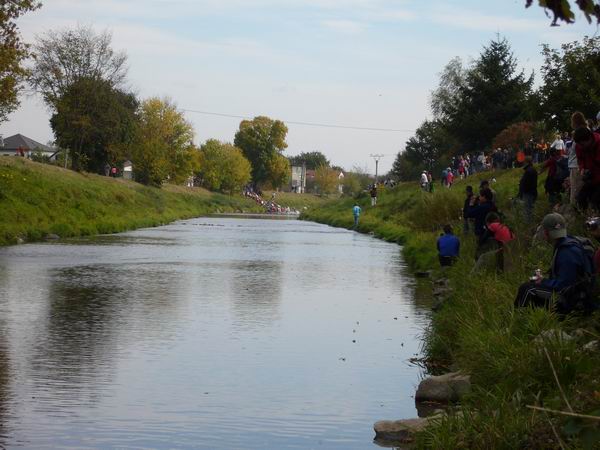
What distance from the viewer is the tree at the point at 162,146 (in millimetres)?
101000

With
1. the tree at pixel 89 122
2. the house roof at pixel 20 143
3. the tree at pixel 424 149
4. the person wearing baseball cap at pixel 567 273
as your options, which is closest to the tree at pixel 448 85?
the tree at pixel 424 149

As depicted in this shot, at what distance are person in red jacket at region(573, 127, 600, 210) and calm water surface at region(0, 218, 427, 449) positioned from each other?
3336mm

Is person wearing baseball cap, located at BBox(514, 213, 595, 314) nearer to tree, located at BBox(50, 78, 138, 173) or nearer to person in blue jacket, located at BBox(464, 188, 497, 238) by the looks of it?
person in blue jacket, located at BBox(464, 188, 497, 238)

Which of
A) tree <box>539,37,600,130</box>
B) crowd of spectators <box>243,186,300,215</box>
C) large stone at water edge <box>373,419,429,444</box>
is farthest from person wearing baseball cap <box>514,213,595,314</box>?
crowd of spectators <box>243,186,300,215</box>

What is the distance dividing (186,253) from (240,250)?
12.4 feet

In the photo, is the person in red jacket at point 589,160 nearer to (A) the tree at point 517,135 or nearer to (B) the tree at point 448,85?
(A) the tree at point 517,135

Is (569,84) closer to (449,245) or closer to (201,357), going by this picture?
(449,245)

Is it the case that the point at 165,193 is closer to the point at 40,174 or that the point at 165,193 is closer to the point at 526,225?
the point at 40,174

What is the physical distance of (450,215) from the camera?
38.4 meters

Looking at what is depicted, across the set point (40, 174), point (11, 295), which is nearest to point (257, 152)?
A: point (40, 174)

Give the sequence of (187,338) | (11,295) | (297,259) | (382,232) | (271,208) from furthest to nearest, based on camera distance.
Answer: (271,208), (382,232), (297,259), (11,295), (187,338)

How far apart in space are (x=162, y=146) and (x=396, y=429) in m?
96.0

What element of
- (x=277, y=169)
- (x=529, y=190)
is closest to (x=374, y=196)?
(x=529, y=190)

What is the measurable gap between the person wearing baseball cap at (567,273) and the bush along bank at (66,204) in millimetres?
30408
